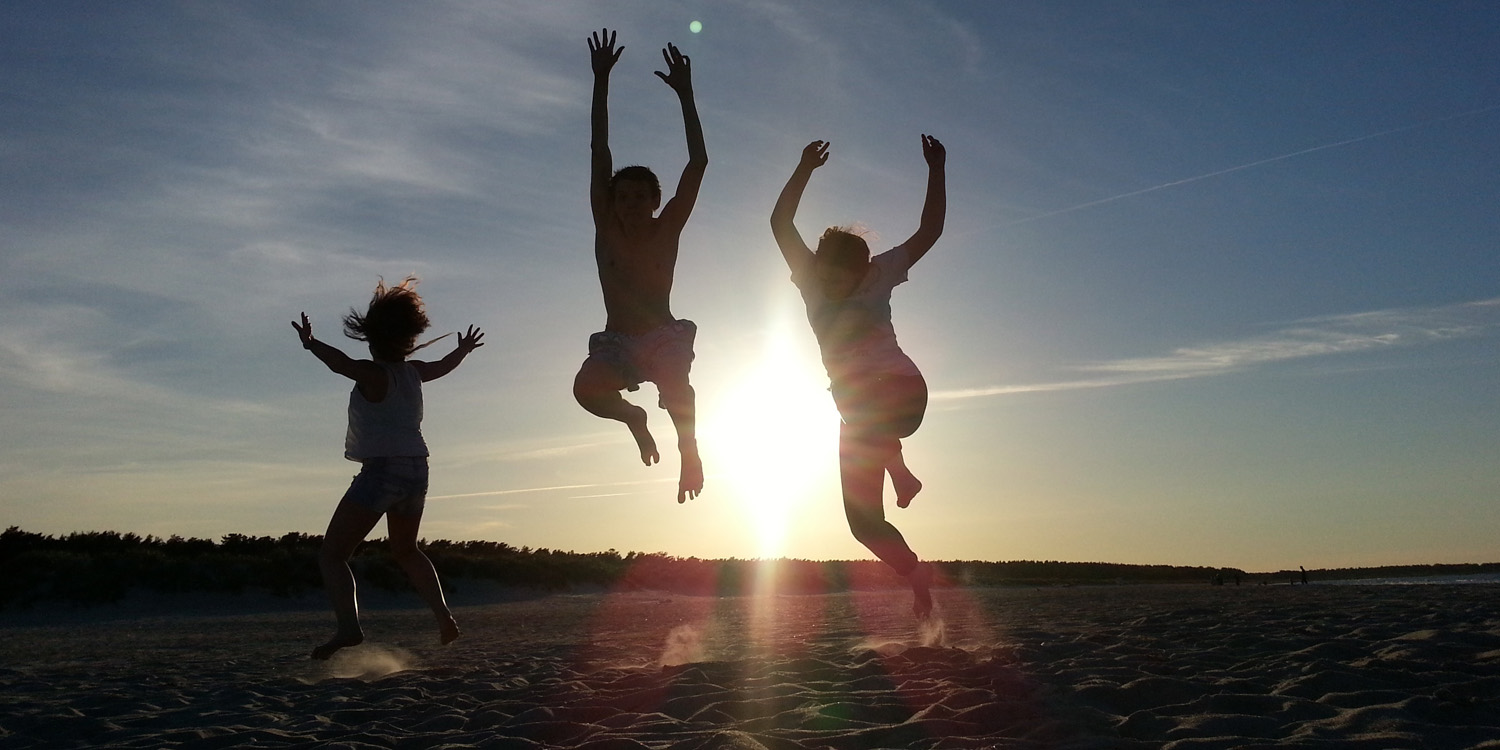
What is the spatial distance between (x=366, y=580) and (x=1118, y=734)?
1790cm

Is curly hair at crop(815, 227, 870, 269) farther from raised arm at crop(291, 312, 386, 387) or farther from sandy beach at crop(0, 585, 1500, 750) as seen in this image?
raised arm at crop(291, 312, 386, 387)

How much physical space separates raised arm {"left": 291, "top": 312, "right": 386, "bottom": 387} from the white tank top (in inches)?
4.0

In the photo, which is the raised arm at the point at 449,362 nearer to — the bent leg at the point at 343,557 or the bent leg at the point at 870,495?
the bent leg at the point at 343,557

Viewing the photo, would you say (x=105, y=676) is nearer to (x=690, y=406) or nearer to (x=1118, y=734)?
(x=690, y=406)

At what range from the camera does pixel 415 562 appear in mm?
6309

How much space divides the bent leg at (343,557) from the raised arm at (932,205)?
3.53m

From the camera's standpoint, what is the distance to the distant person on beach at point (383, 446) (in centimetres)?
592

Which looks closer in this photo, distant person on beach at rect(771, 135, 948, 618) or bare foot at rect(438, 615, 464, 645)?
distant person on beach at rect(771, 135, 948, 618)

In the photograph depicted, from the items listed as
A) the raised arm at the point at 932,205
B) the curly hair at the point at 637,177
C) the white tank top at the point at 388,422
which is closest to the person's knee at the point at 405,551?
the white tank top at the point at 388,422

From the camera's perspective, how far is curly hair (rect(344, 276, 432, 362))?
611 cm

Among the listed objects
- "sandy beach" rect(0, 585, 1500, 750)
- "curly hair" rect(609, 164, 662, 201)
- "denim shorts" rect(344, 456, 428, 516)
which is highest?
"curly hair" rect(609, 164, 662, 201)

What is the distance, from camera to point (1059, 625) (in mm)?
8148

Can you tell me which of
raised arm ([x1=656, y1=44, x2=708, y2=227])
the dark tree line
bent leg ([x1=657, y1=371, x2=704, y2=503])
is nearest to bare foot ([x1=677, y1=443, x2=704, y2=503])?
bent leg ([x1=657, y1=371, x2=704, y2=503])

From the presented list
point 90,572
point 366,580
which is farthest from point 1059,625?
point 90,572
